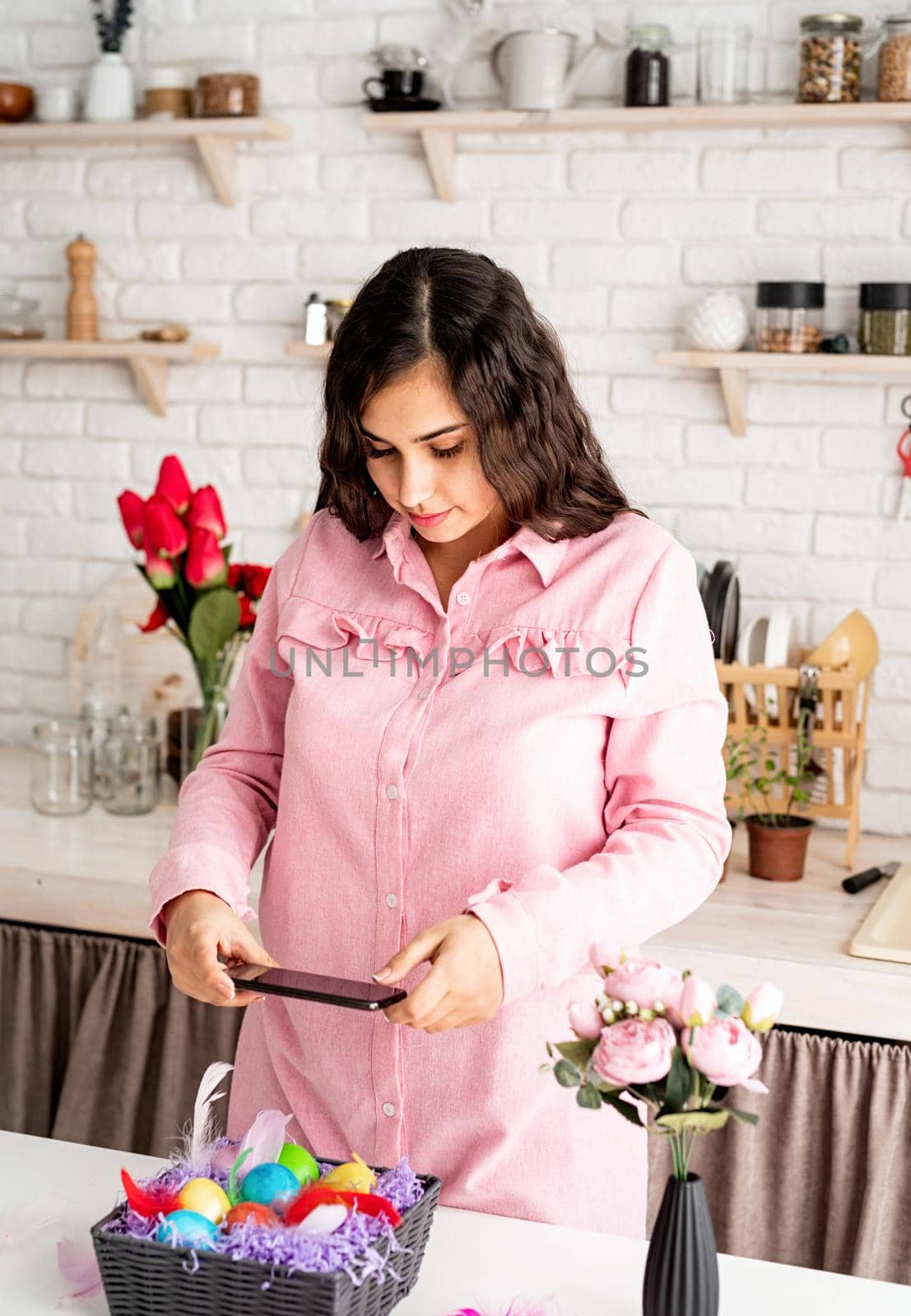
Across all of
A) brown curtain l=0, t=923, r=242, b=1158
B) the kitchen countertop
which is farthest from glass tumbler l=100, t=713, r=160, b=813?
brown curtain l=0, t=923, r=242, b=1158

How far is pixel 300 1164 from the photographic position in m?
1.09

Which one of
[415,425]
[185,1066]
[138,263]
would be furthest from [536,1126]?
[138,263]

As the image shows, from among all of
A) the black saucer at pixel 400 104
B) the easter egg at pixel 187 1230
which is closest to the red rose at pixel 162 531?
the black saucer at pixel 400 104

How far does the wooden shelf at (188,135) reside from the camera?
2588mm

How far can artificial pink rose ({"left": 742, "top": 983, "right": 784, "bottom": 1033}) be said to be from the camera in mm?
937

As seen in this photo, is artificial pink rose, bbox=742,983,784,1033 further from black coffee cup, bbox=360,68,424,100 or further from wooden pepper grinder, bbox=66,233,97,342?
wooden pepper grinder, bbox=66,233,97,342

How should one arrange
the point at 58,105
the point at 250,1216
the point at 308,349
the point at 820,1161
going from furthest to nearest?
1. the point at 58,105
2. the point at 308,349
3. the point at 820,1161
4. the point at 250,1216

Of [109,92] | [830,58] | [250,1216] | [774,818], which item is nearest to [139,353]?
[109,92]

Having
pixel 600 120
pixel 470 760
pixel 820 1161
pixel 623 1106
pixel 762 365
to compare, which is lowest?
pixel 820 1161

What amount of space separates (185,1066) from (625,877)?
4.05 ft

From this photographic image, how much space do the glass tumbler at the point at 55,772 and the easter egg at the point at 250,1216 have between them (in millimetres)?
1556

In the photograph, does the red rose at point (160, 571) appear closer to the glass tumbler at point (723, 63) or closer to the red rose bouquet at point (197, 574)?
the red rose bouquet at point (197, 574)

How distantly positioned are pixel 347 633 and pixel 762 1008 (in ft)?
1.95

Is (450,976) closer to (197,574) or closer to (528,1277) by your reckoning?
(528,1277)
